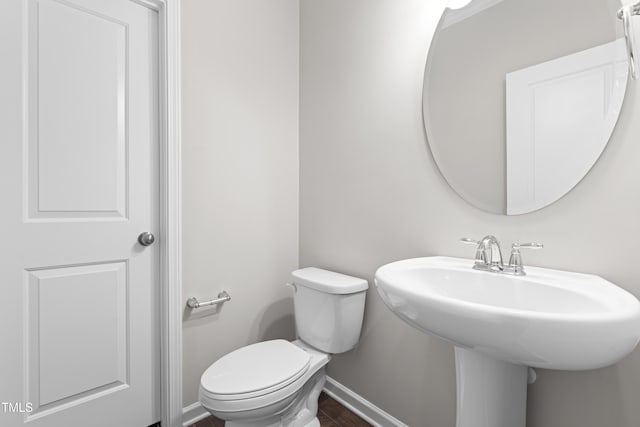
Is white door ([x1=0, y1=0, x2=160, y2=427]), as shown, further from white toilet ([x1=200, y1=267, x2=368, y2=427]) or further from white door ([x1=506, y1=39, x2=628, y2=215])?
white door ([x1=506, y1=39, x2=628, y2=215])

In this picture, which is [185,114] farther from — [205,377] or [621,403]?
[621,403]

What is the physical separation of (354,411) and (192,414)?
2.61 feet

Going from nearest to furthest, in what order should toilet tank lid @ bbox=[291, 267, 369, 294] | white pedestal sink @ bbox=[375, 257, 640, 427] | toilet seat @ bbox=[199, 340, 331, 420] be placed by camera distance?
white pedestal sink @ bbox=[375, 257, 640, 427]
toilet seat @ bbox=[199, 340, 331, 420]
toilet tank lid @ bbox=[291, 267, 369, 294]

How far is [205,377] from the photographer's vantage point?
3.88ft

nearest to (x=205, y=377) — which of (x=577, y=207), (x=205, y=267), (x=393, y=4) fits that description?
(x=205, y=267)

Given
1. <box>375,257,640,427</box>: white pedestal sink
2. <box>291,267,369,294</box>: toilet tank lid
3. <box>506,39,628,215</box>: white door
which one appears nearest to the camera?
<box>375,257,640,427</box>: white pedestal sink

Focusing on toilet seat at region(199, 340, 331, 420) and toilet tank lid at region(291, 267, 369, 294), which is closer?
toilet seat at region(199, 340, 331, 420)

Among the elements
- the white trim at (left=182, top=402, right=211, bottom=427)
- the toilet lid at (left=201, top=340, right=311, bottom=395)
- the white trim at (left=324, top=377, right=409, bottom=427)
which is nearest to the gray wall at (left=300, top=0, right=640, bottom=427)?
the white trim at (left=324, top=377, right=409, bottom=427)

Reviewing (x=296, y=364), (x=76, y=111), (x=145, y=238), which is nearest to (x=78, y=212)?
(x=145, y=238)

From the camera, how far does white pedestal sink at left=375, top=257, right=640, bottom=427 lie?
0.58 m

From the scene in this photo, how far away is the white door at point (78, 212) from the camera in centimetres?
113

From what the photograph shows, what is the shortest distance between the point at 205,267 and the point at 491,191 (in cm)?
131

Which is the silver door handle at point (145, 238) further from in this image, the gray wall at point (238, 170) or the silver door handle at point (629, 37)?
the silver door handle at point (629, 37)

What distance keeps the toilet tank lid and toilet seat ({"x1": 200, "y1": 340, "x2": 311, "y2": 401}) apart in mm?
290
